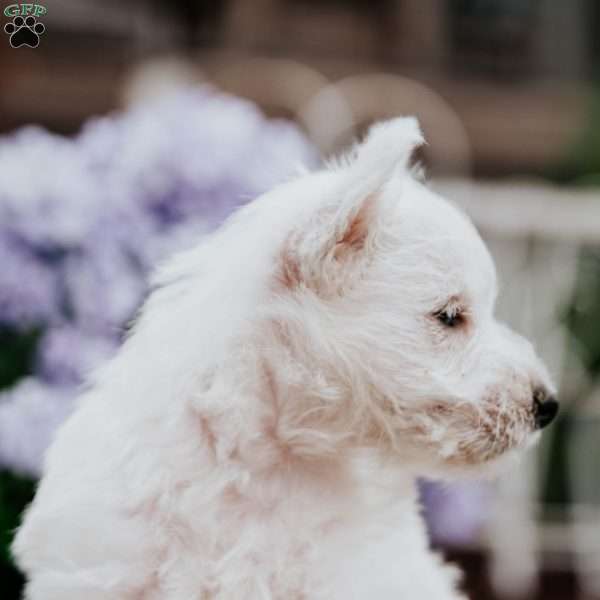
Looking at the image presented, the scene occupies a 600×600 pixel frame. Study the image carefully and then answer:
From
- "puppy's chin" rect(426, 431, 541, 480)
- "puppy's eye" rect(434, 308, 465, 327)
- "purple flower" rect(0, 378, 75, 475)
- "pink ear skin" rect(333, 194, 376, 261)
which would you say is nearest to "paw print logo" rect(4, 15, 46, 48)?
"purple flower" rect(0, 378, 75, 475)

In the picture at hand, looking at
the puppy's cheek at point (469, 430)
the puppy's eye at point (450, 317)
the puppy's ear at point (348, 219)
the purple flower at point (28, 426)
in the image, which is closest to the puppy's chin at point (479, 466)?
the puppy's cheek at point (469, 430)

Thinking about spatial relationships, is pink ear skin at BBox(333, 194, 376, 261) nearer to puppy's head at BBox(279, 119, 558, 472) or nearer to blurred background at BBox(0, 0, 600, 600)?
puppy's head at BBox(279, 119, 558, 472)

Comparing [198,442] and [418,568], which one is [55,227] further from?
[418,568]

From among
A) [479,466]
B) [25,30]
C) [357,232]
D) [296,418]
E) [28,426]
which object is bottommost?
[28,426]

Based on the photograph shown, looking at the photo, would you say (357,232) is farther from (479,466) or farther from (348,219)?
(479,466)

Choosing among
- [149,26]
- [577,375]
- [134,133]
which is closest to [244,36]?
[149,26]

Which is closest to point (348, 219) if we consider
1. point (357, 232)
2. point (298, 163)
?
point (357, 232)

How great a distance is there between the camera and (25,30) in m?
2.66

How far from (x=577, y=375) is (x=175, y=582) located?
3.34 m

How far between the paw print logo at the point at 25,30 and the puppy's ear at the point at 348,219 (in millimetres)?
1072

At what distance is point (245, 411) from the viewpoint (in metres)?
1.77

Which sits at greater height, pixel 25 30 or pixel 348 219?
pixel 25 30

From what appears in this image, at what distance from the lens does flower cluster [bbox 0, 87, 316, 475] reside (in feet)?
8.39

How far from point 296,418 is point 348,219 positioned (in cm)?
32
